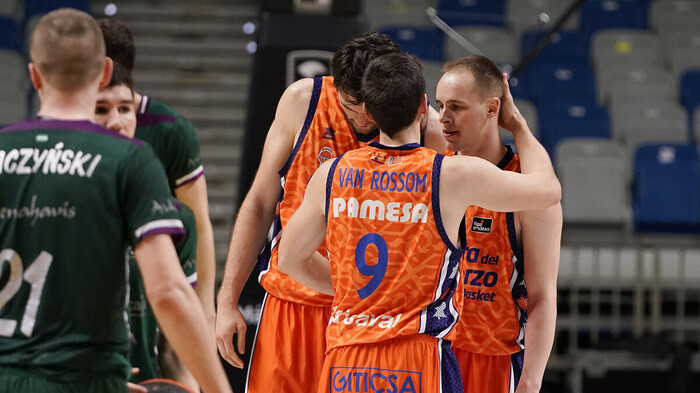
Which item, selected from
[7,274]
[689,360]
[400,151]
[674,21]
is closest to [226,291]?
[400,151]

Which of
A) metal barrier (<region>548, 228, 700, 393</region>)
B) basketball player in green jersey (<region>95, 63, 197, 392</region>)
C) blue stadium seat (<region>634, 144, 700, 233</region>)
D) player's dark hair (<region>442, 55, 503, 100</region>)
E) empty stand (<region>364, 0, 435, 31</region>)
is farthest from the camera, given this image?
empty stand (<region>364, 0, 435, 31</region>)

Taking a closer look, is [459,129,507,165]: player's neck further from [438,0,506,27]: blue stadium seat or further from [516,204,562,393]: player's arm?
A: [438,0,506,27]: blue stadium seat

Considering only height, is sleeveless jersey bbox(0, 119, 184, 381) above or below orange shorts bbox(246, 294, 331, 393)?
above

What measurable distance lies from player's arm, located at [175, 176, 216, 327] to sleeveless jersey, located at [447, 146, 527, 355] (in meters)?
1.17

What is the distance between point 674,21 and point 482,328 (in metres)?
10.0

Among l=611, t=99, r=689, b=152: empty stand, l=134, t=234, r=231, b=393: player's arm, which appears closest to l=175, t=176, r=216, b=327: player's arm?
l=134, t=234, r=231, b=393: player's arm

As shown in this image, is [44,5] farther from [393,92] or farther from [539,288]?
[539,288]

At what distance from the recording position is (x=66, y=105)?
2650mm

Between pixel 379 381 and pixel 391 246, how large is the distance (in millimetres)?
454

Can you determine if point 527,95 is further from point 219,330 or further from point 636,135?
point 219,330

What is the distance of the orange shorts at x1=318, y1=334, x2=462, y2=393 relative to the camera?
3.24 m

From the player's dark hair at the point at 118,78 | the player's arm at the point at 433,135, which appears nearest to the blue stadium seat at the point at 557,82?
the player's arm at the point at 433,135

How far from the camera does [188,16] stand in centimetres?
1280

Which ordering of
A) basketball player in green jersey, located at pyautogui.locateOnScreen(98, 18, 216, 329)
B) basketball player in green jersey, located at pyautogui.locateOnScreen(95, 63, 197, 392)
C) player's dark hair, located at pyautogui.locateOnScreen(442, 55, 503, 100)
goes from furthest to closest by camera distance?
basketball player in green jersey, located at pyautogui.locateOnScreen(98, 18, 216, 329)
player's dark hair, located at pyautogui.locateOnScreen(442, 55, 503, 100)
basketball player in green jersey, located at pyautogui.locateOnScreen(95, 63, 197, 392)
